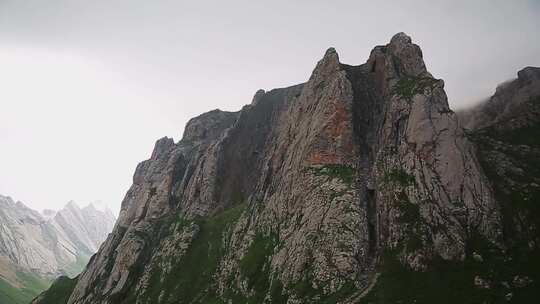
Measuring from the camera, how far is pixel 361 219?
6831cm

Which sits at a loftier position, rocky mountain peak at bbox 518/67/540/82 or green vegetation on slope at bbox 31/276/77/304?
rocky mountain peak at bbox 518/67/540/82

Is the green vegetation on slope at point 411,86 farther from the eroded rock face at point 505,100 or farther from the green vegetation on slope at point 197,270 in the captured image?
the green vegetation on slope at point 197,270

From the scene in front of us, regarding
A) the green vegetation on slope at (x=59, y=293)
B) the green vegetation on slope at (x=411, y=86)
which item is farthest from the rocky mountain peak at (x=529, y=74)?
the green vegetation on slope at (x=59, y=293)

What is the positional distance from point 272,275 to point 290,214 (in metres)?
15.2

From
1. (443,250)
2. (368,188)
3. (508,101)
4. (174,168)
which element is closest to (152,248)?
(174,168)

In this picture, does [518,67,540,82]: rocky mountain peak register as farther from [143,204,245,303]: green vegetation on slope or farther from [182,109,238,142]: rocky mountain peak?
[182,109,238,142]: rocky mountain peak

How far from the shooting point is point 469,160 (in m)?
68.0

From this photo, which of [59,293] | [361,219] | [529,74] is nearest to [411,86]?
[361,219]

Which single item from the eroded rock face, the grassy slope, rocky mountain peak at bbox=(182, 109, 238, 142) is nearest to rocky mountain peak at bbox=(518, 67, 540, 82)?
the eroded rock face

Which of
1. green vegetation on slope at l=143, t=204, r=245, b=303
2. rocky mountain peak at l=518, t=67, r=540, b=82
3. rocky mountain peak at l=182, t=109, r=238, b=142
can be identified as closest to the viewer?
green vegetation on slope at l=143, t=204, r=245, b=303

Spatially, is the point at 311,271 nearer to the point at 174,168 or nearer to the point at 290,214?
the point at 290,214

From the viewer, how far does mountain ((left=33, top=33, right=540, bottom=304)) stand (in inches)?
2232

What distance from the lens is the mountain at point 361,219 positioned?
5669cm

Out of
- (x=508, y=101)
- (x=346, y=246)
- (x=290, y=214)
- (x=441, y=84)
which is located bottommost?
(x=346, y=246)
